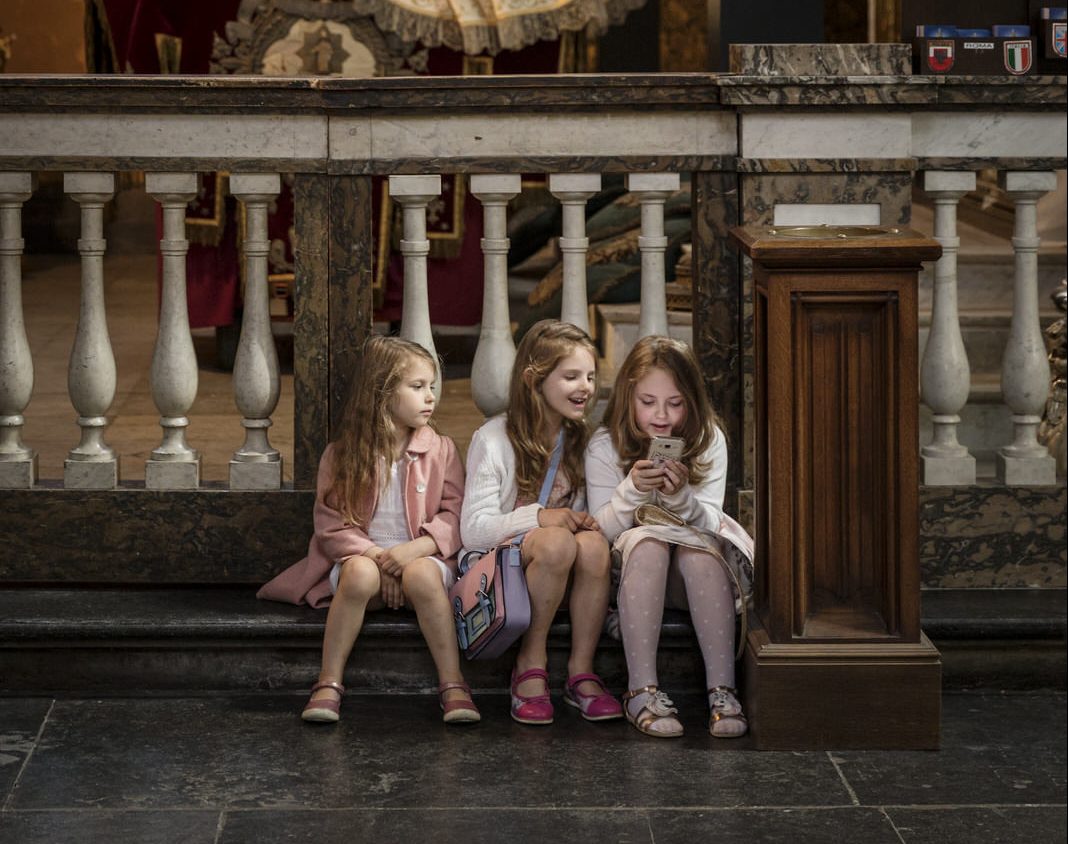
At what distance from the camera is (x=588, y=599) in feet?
14.6

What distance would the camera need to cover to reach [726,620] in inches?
174

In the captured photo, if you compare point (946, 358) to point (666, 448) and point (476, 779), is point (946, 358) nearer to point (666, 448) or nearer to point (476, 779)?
point (666, 448)

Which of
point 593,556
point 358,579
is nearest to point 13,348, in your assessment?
point 358,579

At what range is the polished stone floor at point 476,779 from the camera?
3797mm

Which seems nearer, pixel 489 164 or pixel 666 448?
pixel 666 448

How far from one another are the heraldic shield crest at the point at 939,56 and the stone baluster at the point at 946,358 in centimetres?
25

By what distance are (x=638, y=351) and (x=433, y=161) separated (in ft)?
2.34

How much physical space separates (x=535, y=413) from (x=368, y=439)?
381mm

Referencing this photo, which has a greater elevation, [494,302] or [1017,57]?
[1017,57]

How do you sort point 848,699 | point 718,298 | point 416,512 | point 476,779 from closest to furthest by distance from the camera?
point 476,779 < point 848,699 < point 416,512 < point 718,298

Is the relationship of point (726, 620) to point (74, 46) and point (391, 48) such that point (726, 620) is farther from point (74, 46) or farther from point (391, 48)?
point (74, 46)

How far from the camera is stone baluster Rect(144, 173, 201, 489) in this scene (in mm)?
4793

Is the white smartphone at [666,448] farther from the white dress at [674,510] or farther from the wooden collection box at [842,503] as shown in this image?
the wooden collection box at [842,503]

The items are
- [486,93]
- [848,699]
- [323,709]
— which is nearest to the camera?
[848,699]
